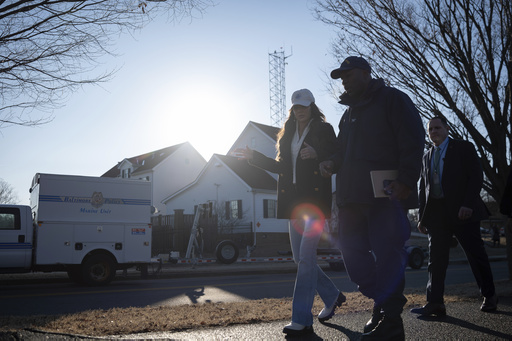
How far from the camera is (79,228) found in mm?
13141

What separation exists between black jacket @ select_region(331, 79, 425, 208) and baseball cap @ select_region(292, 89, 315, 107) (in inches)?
15.8

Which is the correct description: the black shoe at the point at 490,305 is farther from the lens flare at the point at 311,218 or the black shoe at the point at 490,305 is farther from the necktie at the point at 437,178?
the lens flare at the point at 311,218

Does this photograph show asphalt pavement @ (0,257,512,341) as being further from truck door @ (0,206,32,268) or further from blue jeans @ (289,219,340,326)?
truck door @ (0,206,32,268)

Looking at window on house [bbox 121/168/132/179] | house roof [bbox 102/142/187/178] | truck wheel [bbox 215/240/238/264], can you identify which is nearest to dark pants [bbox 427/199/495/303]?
truck wheel [bbox 215/240/238/264]

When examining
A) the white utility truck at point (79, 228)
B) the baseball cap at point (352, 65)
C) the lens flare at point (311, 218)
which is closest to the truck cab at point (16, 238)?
the white utility truck at point (79, 228)

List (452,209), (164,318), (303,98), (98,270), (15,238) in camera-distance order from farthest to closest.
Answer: (98,270) → (15,238) → (452,209) → (164,318) → (303,98)

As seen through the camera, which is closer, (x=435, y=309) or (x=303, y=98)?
(x=303, y=98)

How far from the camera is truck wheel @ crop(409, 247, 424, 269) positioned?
57.3ft

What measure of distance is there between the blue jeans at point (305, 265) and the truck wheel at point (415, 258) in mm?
14398

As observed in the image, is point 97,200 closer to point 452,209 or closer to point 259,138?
point 452,209

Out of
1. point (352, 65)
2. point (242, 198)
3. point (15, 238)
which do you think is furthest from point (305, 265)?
point (242, 198)

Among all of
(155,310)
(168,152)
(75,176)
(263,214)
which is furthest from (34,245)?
(168,152)

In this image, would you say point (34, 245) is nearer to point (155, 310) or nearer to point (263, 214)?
point (155, 310)

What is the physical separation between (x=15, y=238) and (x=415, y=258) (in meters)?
13.0
